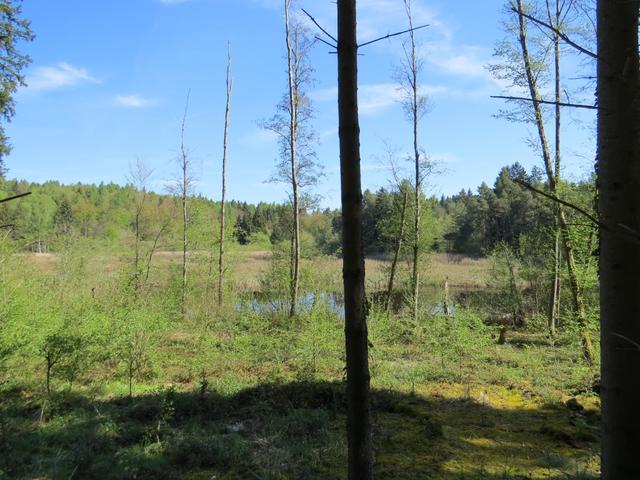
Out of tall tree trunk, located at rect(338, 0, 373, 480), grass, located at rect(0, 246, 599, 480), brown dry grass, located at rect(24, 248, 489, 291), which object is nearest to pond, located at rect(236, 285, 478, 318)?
grass, located at rect(0, 246, 599, 480)

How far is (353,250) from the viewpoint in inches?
108

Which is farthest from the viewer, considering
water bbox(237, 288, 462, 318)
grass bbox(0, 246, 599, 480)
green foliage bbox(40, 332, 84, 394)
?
water bbox(237, 288, 462, 318)

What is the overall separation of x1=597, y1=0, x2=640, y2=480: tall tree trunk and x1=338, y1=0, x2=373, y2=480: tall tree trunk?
1402mm

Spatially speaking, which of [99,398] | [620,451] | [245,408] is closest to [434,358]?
[245,408]

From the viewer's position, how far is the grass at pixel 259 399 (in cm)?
482

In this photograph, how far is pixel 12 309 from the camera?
7324mm

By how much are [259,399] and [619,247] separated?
6.88 meters

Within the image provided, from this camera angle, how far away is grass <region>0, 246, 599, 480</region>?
4820 millimetres

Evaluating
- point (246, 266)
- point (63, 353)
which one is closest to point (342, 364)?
point (63, 353)

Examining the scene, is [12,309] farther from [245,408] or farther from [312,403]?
[312,403]

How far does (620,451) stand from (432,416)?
6004 millimetres

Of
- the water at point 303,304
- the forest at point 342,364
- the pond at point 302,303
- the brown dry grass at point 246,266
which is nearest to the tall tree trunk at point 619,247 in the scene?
the forest at point 342,364

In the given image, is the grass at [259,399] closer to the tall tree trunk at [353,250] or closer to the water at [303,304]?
the water at [303,304]

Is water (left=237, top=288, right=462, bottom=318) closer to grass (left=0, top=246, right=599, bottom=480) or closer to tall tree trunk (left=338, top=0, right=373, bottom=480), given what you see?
grass (left=0, top=246, right=599, bottom=480)
